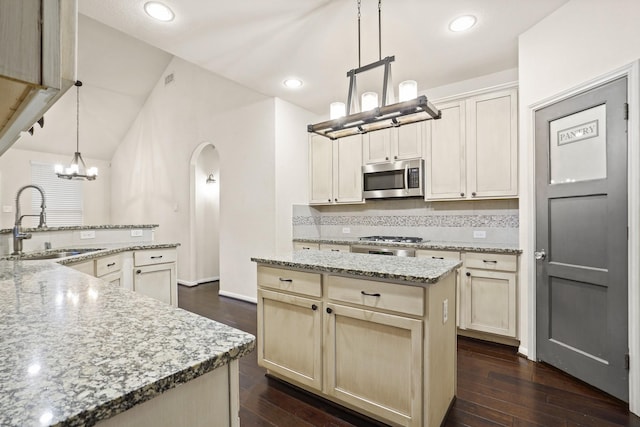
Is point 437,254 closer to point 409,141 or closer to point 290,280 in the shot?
point 409,141

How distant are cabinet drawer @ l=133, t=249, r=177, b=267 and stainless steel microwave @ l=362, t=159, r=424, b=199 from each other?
2384 mm

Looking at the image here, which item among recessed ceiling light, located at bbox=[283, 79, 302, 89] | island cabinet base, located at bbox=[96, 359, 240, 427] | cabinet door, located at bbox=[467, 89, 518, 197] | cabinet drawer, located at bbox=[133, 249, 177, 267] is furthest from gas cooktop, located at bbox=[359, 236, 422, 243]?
island cabinet base, located at bbox=[96, 359, 240, 427]

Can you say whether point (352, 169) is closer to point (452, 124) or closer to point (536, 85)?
point (452, 124)

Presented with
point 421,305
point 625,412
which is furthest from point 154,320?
point 625,412

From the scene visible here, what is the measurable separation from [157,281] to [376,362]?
2.49 meters

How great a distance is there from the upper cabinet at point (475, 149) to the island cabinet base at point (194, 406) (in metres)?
3.15

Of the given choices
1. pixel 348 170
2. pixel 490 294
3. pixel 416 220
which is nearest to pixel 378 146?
pixel 348 170

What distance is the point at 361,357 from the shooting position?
5.70 feet

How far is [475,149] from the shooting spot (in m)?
3.21

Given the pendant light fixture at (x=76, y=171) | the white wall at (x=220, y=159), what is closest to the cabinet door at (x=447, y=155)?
the white wall at (x=220, y=159)

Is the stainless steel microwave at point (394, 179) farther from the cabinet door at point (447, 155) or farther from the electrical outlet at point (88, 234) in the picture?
the electrical outlet at point (88, 234)

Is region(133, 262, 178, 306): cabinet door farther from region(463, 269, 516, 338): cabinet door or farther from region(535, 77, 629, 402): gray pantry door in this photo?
region(535, 77, 629, 402): gray pantry door

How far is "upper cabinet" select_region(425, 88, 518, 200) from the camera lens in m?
3.03

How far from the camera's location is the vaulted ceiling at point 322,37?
7.66 feet
